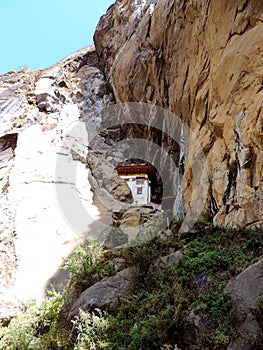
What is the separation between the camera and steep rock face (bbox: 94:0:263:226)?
25.2 ft

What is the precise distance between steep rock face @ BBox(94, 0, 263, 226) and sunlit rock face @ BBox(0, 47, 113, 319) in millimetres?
6392

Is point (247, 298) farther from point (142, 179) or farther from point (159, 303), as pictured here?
point (142, 179)

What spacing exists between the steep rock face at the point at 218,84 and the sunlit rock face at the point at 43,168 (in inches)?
252

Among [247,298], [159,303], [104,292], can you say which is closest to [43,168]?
[104,292]

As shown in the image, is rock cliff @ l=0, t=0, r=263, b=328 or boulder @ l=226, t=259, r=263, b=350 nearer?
boulder @ l=226, t=259, r=263, b=350

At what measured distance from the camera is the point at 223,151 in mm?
9062

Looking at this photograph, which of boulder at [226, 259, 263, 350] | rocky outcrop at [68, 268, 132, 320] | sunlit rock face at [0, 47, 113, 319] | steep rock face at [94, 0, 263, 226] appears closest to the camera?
boulder at [226, 259, 263, 350]

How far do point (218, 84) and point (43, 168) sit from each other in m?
12.9

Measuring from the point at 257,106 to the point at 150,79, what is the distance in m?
11.5

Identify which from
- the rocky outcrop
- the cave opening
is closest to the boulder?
the rocky outcrop

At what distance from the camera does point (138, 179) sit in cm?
2305

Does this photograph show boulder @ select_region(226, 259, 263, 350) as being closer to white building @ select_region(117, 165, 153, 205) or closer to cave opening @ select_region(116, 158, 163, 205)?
cave opening @ select_region(116, 158, 163, 205)

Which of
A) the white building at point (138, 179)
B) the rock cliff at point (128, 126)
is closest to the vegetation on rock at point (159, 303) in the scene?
the rock cliff at point (128, 126)

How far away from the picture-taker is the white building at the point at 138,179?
74.6ft
